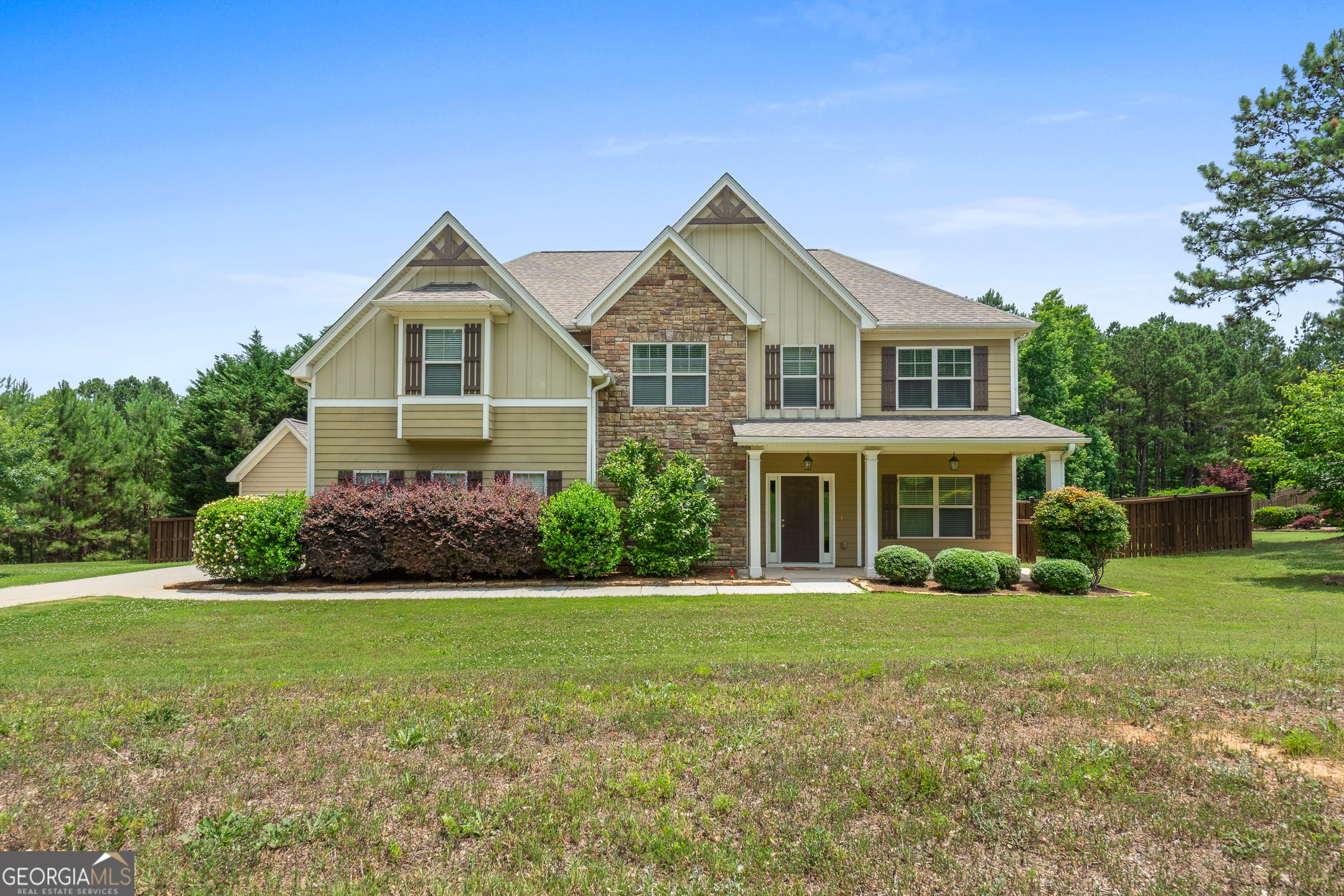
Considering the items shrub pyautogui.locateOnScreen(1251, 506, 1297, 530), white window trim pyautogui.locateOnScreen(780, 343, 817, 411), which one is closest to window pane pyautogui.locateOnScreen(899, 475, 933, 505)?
white window trim pyautogui.locateOnScreen(780, 343, 817, 411)

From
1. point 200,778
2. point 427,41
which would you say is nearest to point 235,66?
point 427,41

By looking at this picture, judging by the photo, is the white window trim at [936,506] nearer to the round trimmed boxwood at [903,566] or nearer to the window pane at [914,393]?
the window pane at [914,393]

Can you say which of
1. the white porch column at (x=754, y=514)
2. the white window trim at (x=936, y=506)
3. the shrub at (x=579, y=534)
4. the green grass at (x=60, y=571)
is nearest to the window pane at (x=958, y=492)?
the white window trim at (x=936, y=506)

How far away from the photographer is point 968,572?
14070mm

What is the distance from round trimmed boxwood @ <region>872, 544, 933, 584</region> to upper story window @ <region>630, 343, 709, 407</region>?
5292 millimetres

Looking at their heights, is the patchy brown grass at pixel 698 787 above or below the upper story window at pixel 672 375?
below

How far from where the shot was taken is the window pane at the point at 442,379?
A: 16781 mm

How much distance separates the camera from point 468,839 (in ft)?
13.5

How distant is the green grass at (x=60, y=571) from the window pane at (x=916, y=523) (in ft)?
63.1

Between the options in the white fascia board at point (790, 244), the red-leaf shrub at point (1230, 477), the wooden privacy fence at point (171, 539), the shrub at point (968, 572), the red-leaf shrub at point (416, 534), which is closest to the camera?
the shrub at point (968, 572)

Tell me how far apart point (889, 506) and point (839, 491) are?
4.24 ft

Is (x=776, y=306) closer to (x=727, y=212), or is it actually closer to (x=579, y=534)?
(x=727, y=212)

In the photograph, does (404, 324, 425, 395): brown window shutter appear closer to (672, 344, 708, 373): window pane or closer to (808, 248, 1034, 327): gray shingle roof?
(672, 344, 708, 373): window pane

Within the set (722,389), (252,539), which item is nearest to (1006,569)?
(722,389)
